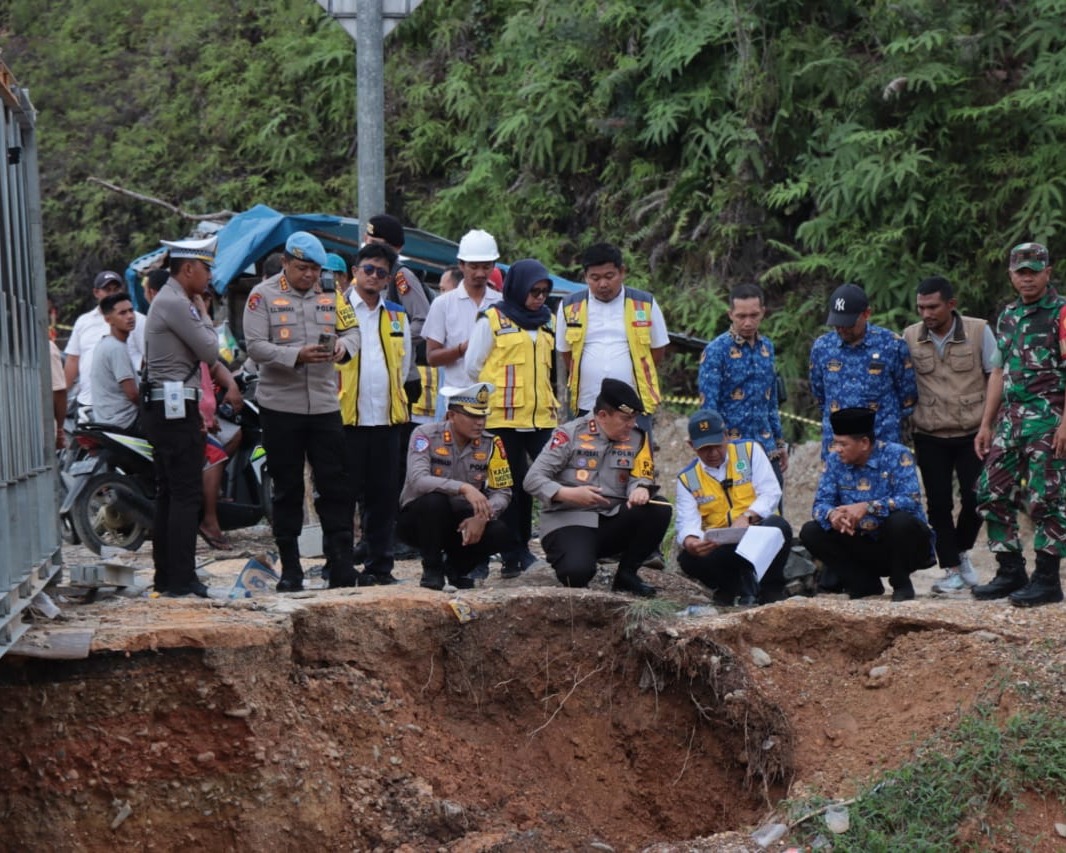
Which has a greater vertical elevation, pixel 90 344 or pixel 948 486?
pixel 90 344

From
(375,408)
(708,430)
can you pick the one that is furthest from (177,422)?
(708,430)

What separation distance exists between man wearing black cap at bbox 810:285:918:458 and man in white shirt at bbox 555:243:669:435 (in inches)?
39.3

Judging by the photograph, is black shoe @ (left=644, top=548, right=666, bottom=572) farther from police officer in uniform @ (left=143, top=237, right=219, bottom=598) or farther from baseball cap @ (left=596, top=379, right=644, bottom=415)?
police officer in uniform @ (left=143, top=237, right=219, bottom=598)

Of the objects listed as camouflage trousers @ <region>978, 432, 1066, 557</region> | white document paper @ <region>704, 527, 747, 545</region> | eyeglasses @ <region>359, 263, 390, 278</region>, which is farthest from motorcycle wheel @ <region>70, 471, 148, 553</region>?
camouflage trousers @ <region>978, 432, 1066, 557</region>

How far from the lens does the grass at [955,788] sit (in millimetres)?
5414

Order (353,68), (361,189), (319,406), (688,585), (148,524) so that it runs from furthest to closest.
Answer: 1. (353,68)
2. (148,524)
3. (361,189)
4. (688,585)
5. (319,406)

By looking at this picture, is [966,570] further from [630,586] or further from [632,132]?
[632,132]

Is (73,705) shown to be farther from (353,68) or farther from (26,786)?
(353,68)

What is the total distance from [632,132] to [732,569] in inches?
259

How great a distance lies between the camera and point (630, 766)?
22.2 ft

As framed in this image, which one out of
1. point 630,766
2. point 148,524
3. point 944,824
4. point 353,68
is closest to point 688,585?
point 630,766

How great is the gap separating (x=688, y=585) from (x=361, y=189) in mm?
3110

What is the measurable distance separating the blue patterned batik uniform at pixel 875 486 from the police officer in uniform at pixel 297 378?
2566 millimetres

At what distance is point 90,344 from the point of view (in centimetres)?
1039
